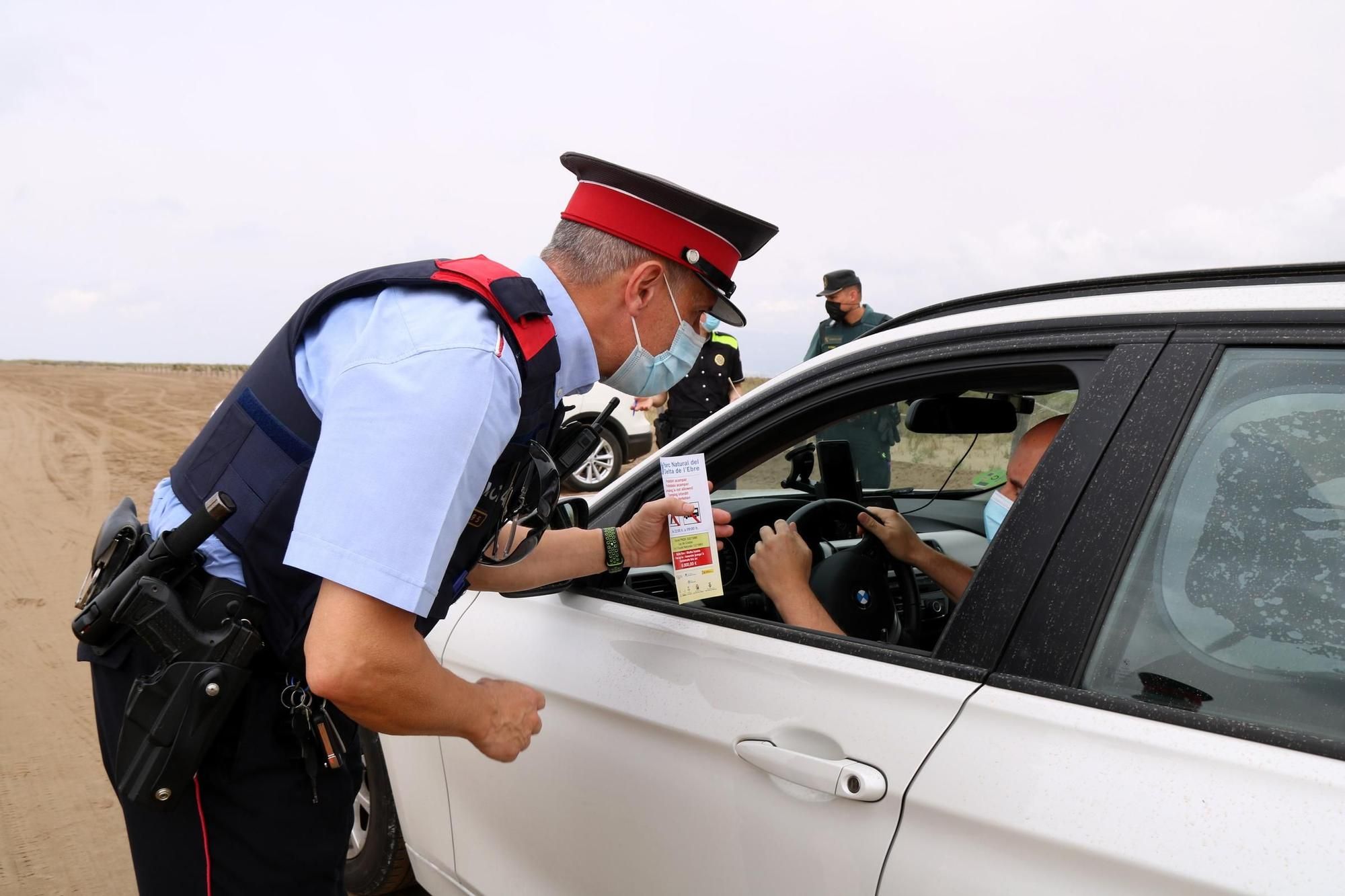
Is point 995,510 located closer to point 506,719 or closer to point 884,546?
point 884,546

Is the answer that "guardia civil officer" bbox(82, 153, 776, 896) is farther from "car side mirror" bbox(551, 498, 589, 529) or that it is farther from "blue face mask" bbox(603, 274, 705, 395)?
"car side mirror" bbox(551, 498, 589, 529)

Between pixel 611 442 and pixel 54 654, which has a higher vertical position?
pixel 611 442

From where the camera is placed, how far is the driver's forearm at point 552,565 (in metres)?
2.01

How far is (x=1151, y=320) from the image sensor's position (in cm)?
138

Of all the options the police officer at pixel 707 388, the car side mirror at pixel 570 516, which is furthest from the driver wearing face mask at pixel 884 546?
the police officer at pixel 707 388

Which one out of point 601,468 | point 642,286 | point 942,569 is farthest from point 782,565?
point 601,468

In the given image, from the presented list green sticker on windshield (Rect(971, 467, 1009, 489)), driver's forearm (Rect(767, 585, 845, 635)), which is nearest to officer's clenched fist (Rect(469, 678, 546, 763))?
driver's forearm (Rect(767, 585, 845, 635))

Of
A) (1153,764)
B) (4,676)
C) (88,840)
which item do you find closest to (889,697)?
(1153,764)

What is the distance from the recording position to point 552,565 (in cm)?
201

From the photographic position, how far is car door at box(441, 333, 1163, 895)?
1368 millimetres

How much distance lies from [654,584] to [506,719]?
64 centimetres

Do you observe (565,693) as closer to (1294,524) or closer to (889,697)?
(889,697)

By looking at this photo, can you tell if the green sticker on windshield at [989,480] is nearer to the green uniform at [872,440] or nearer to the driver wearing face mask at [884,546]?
the green uniform at [872,440]

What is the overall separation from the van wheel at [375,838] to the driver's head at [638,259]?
1.39 metres
